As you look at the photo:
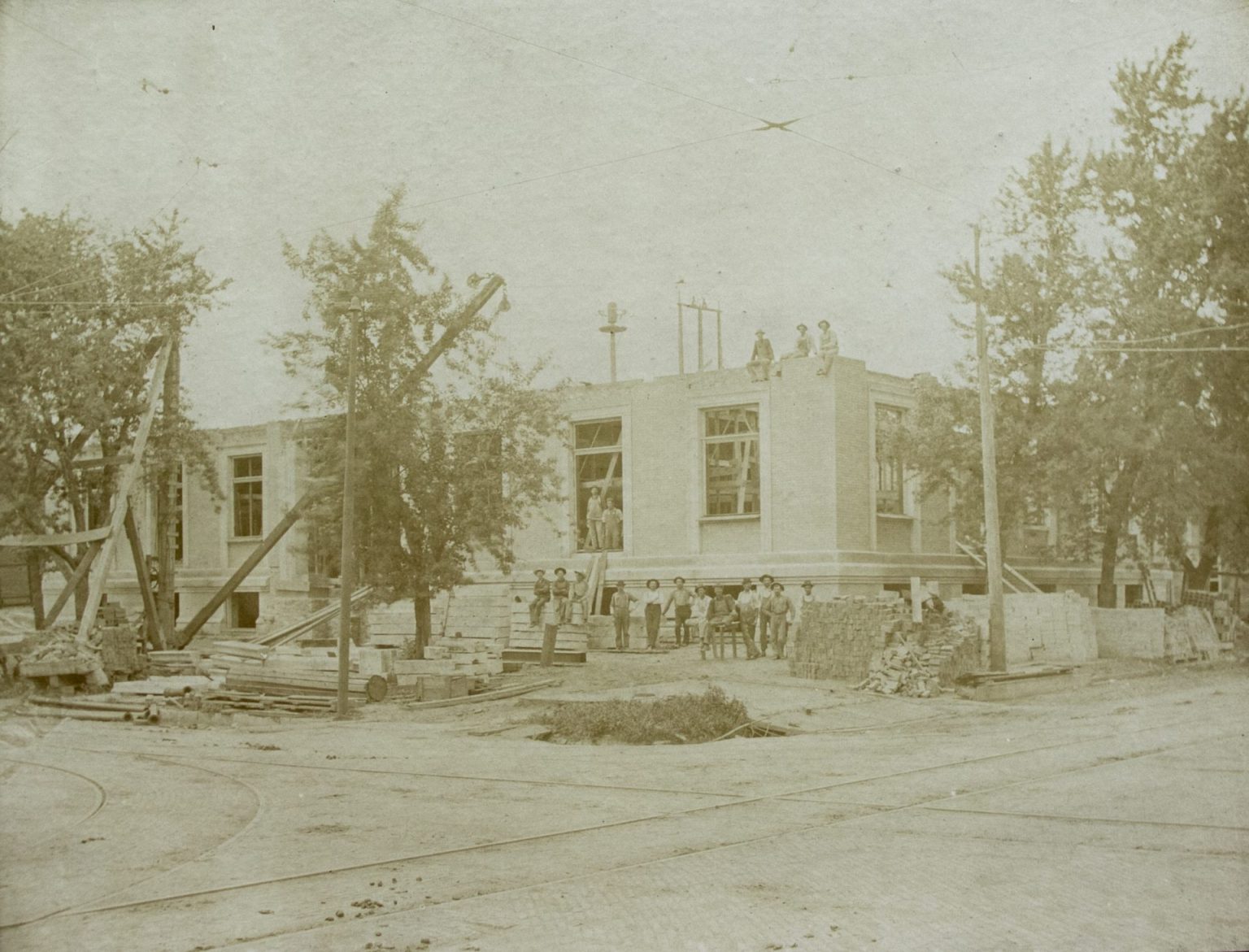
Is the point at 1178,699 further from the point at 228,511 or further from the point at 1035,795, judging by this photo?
the point at 228,511

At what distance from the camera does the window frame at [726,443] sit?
3272 centimetres

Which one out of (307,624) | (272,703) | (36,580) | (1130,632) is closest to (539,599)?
(307,624)

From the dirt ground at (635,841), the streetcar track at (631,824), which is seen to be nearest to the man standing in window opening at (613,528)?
the dirt ground at (635,841)

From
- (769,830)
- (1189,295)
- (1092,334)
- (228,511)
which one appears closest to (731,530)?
(1092,334)

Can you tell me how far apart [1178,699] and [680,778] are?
11.4 meters

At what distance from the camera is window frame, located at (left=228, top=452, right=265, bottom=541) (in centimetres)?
A: 3669

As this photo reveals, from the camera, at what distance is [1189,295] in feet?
84.0

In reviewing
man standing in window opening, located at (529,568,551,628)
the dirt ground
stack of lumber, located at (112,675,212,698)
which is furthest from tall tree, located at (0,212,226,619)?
the dirt ground

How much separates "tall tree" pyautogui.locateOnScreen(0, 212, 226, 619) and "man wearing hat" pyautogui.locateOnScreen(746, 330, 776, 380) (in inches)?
527

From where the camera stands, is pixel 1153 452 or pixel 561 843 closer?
pixel 561 843

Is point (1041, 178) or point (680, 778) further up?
point (1041, 178)

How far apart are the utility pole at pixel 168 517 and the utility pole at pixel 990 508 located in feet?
52.2

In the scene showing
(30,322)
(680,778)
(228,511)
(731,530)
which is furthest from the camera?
(228,511)

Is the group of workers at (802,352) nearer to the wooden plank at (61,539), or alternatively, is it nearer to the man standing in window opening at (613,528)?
the man standing in window opening at (613,528)
